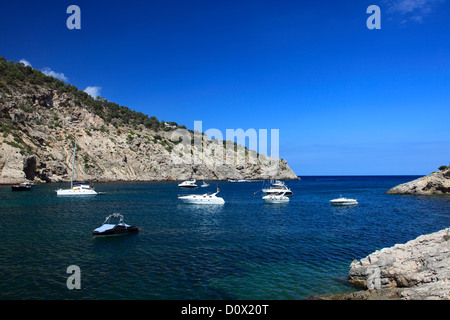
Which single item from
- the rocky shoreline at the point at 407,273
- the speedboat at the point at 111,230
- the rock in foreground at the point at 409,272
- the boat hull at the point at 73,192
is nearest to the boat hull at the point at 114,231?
the speedboat at the point at 111,230

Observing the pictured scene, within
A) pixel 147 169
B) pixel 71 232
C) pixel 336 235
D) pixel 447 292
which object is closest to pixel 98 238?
pixel 71 232

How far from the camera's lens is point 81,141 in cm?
12725

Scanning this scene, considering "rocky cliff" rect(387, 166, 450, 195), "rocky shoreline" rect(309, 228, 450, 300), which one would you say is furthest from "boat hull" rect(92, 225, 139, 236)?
"rocky cliff" rect(387, 166, 450, 195)

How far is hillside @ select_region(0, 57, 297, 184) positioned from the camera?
3974 inches

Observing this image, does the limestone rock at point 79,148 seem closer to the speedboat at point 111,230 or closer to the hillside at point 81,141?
the hillside at point 81,141

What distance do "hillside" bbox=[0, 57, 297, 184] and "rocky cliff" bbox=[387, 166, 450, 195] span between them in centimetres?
10227

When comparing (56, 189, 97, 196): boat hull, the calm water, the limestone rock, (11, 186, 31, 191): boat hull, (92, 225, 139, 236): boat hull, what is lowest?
the calm water

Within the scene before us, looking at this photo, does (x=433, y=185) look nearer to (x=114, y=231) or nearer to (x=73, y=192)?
(x=114, y=231)

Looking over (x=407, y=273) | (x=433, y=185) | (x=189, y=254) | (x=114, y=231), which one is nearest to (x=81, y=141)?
(x=114, y=231)

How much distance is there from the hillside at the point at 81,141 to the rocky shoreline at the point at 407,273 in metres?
103

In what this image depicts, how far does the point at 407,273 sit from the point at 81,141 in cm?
13476

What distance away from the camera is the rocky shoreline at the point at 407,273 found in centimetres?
1198

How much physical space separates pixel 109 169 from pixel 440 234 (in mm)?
129376

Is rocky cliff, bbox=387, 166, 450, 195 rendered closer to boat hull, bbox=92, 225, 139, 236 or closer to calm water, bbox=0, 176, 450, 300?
calm water, bbox=0, 176, 450, 300
